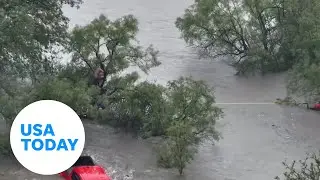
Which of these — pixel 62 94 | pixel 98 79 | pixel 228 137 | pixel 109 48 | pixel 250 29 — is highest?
pixel 250 29

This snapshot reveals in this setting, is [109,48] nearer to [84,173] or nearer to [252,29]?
[84,173]

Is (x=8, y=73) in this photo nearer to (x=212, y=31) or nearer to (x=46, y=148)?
(x=46, y=148)

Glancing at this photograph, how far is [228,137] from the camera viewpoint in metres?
20.8

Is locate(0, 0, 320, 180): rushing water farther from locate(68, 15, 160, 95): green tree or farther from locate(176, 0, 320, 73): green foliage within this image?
locate(68, 15, 160, 95): green tree

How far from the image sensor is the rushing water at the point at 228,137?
17.2 metres

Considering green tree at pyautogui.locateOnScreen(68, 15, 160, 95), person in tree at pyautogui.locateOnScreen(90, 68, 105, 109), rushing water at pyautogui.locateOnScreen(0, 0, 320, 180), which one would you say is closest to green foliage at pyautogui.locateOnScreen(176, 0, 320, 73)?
rushing water at pyautogui.locateOnScreen(0, 0, 320, 180)

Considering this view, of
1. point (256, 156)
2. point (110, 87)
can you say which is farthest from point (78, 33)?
point (256, 156)

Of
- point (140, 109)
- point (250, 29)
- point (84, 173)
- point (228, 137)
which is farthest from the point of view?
point (250, 29)

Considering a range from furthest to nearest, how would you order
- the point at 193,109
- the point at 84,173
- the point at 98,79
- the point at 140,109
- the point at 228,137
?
the point at 228,137 < the point at 98,79 < the point at 140,109 < the point at 193,109 < the point at 84,173

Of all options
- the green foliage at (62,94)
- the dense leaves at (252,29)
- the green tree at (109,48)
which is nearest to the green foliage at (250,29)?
the dense leaves at (252,29)

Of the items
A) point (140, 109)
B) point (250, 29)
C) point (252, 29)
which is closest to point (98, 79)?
point (140, 109)

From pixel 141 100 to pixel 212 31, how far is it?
1154cm

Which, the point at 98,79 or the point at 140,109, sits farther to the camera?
the point at 98,79

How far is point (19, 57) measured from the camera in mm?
17750
